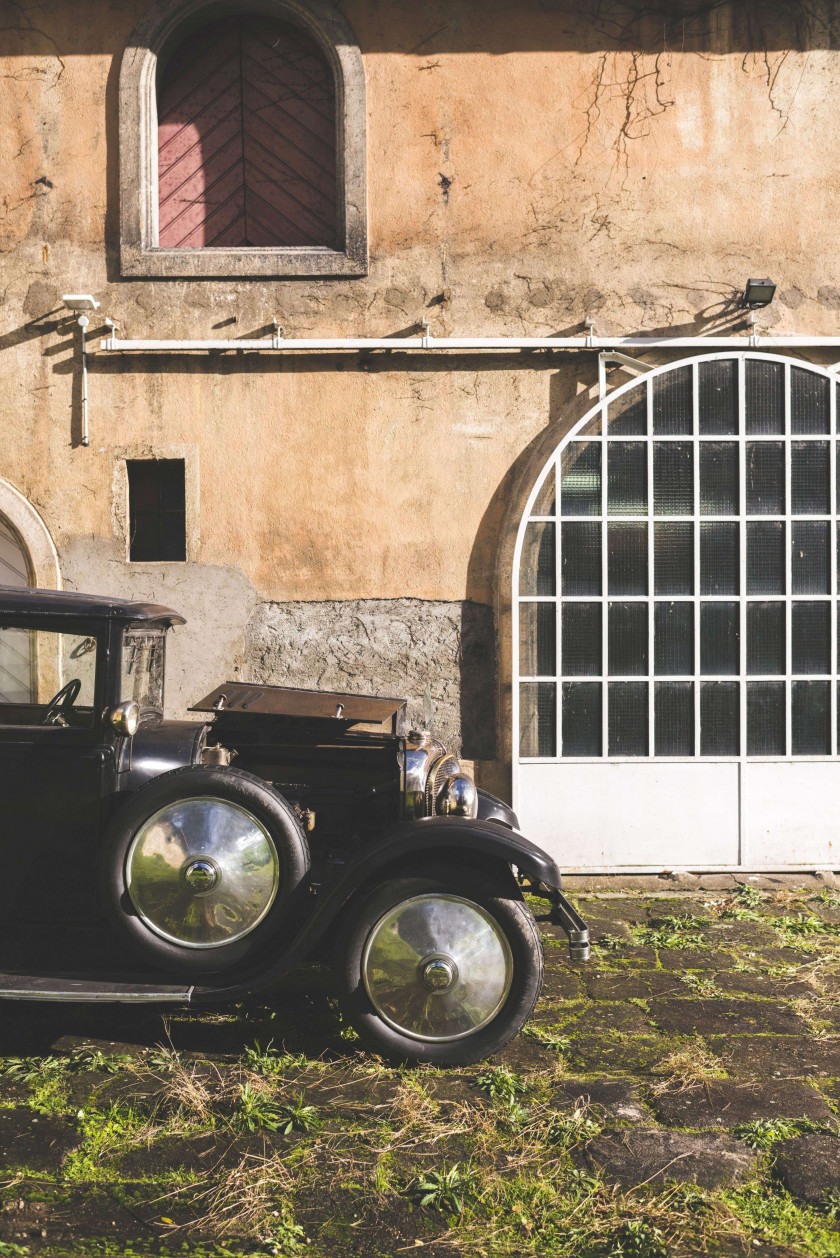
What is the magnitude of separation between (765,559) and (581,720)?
1.63 metres

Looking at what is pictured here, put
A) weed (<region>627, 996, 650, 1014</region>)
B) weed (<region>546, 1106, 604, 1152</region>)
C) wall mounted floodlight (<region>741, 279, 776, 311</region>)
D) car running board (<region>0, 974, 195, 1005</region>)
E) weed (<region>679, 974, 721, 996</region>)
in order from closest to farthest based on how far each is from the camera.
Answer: weed (<region>546, 1106, 604, 1152</region>)
car running board (<region>0, 974, 195, 1005</region>)
weed (<region>627, 996, 650, 1014</region>)
weed (<region>679, 974, 721, 996</region>)
wall mounted floodlight (<region>741, 279, 776, 311</region>)

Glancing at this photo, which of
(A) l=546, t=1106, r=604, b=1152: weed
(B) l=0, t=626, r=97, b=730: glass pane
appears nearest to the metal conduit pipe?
(B) l=0, t=626, r=97, b=730: glass pane

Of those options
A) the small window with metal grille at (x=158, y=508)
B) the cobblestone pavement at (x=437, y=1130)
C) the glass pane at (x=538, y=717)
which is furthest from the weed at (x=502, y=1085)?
the small window with metal grille at (x=158, y=508)

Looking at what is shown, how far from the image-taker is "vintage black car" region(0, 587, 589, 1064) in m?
3.47

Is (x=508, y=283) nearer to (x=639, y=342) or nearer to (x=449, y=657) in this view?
(x=639, y=342)

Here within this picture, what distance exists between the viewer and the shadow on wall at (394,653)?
6.19m

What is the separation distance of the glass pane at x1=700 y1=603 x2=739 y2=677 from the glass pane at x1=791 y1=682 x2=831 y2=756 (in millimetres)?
474

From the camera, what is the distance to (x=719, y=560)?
6129 mm

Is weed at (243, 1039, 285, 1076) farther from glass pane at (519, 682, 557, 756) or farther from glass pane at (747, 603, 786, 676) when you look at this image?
glass pane at (747, 603, 786, 676)

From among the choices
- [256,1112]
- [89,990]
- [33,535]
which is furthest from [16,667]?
[33,535]

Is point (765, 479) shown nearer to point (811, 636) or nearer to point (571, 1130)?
point (811, 636)

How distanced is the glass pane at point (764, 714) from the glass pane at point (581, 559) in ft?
4.10

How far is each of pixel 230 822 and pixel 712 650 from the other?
12.4ft

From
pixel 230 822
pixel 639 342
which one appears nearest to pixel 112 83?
pixel 639 342
